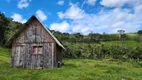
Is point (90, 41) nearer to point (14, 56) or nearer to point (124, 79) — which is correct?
point (14, 56)

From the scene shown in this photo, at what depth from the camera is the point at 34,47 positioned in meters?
33.3

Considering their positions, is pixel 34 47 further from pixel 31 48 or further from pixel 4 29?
pixel 4 29

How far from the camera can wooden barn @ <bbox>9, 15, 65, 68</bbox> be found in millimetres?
32469

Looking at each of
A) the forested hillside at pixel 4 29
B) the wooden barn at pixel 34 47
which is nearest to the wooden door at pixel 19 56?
the wooden barn at pixel 34 47

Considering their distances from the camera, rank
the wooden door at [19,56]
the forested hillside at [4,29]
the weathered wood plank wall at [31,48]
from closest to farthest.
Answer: the weathered wood plank wall at [31,48]
the wooden door at [19,56]
the forested hillside at [4,29]

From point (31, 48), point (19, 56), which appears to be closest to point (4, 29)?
point (19, 56)

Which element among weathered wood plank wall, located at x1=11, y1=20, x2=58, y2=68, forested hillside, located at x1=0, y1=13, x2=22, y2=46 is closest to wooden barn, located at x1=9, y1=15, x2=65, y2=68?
weathered wood plank wall, located at x1=11, y1=20, x2=58, y2=68

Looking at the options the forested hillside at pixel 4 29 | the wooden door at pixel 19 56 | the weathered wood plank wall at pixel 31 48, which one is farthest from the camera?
the forested hillside at pixel 4 29

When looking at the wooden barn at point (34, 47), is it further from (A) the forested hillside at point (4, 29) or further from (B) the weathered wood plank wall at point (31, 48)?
(A) the forested hillside at point (4, 29)

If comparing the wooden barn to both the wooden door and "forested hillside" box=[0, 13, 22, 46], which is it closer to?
the wooden door

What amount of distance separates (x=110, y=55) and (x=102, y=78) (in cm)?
6109

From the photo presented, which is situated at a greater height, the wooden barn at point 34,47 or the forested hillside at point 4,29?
the forested hillside at point 4,29

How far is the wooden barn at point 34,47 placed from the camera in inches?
1278

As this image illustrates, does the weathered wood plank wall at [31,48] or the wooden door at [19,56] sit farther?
→ the wooden door at [19,56]
